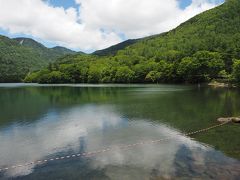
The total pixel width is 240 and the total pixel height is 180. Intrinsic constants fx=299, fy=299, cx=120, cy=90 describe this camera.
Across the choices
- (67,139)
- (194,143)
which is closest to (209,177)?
(194,143)

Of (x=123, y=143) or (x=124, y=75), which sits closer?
(x=123, y=143)

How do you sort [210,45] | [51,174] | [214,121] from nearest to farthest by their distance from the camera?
[51,174], [214,121], [210,45]

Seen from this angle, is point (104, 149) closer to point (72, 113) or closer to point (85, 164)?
point (85, 164)

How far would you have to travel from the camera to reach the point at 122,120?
39969 millimetres

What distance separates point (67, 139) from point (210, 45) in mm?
146944

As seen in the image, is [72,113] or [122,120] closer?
[122,120]

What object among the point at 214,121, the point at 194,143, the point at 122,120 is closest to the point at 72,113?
the point at 122,120

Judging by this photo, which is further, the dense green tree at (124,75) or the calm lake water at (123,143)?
the dense green tree at (124,75)

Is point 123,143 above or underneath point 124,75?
underneath

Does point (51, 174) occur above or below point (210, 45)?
below

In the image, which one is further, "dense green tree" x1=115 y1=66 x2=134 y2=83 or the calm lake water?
"dense green tree" x1=115 y1=66 x2=134 y2=83

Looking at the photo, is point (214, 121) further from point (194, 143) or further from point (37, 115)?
point (37, 115)

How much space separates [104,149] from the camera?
25.8m

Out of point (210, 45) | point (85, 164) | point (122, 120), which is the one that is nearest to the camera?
point (85, 164)
